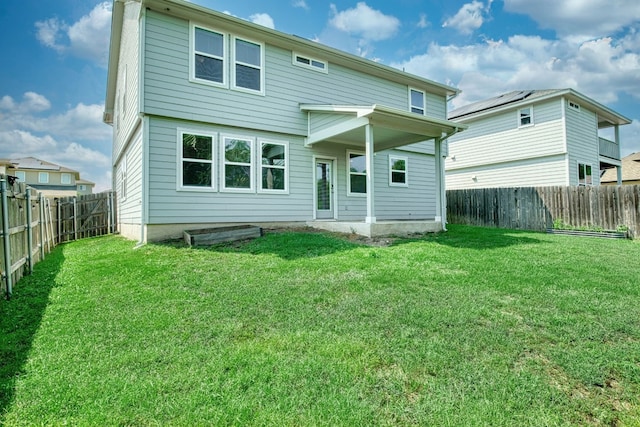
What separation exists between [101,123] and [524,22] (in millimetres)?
22525

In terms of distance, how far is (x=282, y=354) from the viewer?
2.59 meters

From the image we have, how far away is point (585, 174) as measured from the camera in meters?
16.3

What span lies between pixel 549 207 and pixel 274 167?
10444 mm

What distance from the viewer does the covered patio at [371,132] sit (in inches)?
314

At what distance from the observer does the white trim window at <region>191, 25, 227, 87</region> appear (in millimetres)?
8430

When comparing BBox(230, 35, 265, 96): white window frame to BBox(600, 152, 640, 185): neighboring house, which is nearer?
BBox(230, 35, 265, 96): white window frame

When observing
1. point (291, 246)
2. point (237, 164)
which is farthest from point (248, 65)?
point (291, 246)

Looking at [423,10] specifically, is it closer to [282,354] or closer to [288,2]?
[288,2]

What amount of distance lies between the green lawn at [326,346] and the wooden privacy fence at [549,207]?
694cm

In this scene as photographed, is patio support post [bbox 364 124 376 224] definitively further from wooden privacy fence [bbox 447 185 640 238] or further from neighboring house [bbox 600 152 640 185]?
neighboring house [bbox 600 152 640 185]

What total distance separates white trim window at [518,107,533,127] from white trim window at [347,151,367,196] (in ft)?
34.8

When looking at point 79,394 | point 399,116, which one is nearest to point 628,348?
point 79,394

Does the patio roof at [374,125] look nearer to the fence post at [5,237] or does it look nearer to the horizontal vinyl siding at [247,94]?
the horizontal vinyl siding at [247,94]

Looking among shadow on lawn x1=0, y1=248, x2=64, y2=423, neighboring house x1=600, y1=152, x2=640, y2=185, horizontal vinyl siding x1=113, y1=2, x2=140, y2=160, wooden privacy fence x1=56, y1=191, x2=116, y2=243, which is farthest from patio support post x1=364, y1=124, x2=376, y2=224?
neighboring house x1=600, y1=152, x2=640, y2=185
